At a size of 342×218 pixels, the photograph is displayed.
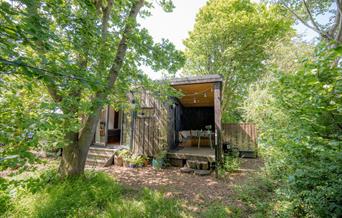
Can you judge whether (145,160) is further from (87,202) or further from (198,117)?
(198,117)

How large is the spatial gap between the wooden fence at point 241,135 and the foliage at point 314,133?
19.1 feet

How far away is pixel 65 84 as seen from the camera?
178 centimetres

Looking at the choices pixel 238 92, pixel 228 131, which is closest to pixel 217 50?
pixel 238 92

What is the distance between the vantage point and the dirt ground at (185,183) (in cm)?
344

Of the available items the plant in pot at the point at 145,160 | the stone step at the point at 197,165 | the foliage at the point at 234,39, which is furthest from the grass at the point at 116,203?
the foliage at the point at 234,39

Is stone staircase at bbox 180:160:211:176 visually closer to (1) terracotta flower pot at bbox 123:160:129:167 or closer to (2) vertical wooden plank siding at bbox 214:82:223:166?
(2) vertical wooden plank siding at bbox 214:82:223:166

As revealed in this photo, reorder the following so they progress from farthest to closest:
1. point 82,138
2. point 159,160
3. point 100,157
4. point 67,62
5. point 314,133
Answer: point 100,157, point 159,160, point 82,138, point 67,62, point 314,133

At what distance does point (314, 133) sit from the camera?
203cm

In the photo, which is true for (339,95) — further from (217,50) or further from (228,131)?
(217,50)

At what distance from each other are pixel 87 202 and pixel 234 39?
10665 millimetres

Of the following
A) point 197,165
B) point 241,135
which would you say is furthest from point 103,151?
point 241,135

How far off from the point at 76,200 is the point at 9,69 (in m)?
2.60

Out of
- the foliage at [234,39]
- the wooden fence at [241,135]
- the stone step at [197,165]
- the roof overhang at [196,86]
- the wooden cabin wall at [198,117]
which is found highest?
the foliage at [234,39]

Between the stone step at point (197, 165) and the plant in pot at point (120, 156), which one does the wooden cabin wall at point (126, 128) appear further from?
the stone step at point (197, 165)
